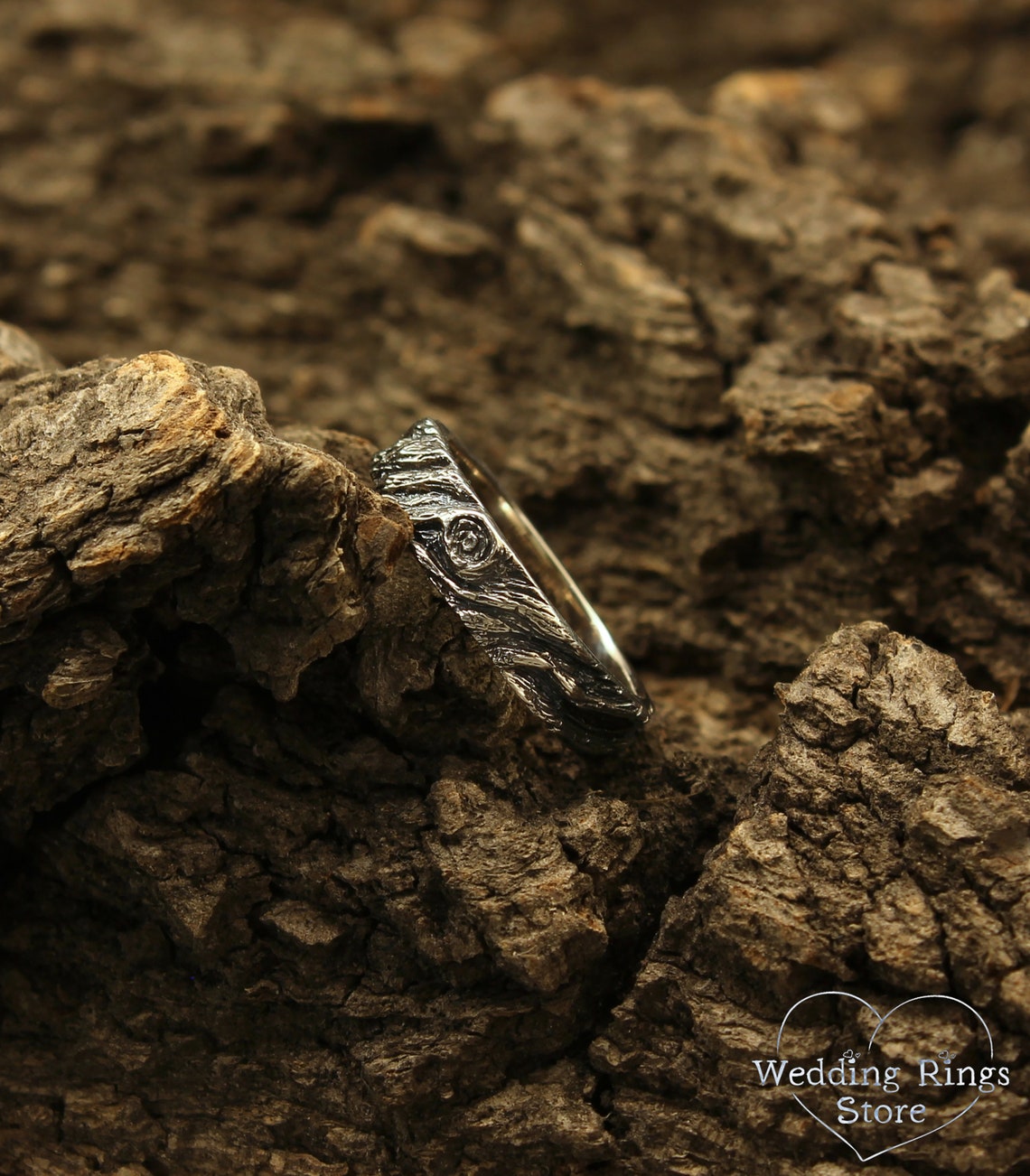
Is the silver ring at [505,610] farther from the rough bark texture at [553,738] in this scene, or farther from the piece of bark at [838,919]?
the piece of bark at [838,919]

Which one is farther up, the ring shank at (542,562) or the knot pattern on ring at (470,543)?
the knot pattern on ring at (470,543)

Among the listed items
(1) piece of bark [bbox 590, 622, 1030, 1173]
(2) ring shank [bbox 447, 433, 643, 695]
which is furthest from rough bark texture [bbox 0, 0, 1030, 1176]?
(2) ring shank [bbox 447, 433, 643, 695]

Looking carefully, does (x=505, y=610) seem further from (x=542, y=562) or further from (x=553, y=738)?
(x=542, y=562)

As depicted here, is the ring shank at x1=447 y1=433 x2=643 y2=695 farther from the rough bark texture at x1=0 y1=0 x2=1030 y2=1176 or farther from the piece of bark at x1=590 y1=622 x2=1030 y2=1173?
the piece of bark at x1=590 y1=622 x2=1030 y2=1173

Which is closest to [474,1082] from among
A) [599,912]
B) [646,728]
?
[599,912]

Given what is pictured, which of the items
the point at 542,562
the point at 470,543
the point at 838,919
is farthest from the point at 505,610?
the point at 838,919

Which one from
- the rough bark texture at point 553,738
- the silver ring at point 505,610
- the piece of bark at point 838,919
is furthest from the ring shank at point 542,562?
the piece of bark at point 838,919
